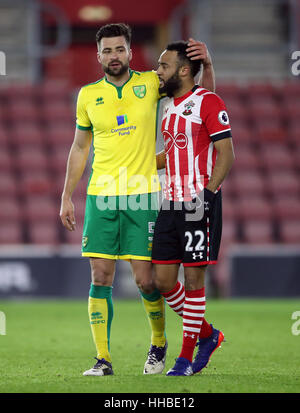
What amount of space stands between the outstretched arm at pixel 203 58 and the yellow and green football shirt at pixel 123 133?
0.28 meters

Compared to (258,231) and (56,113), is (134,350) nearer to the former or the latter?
(258,231)

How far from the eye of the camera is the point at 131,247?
4977mm

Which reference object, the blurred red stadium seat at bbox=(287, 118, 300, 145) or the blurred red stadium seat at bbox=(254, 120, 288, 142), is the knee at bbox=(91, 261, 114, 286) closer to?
the blurred red stadium seat at bbox=(254, 120, 288, 142)

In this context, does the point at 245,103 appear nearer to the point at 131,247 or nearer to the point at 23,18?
the point at 23,18

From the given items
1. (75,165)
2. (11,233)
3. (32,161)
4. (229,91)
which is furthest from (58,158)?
(75,165)

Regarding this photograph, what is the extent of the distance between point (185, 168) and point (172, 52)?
69 cm

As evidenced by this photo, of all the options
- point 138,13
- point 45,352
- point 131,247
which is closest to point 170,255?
point 131,247

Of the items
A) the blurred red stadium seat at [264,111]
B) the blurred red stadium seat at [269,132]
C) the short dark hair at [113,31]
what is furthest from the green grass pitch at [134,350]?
the blurred red stadium seat at [264,111]

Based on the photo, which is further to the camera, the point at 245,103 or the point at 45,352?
the point at 245,103

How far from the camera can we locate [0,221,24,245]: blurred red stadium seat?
469 inches

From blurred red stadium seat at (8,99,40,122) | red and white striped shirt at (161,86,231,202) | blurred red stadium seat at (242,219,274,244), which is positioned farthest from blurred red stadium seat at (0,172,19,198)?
red and white striped shirt at (161,86,231,202)

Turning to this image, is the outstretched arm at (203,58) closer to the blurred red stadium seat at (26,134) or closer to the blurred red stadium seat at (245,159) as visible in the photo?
the blurred red stadium seat at (245,159)

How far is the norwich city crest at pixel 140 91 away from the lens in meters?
5.08

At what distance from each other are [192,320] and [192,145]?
0.99m
